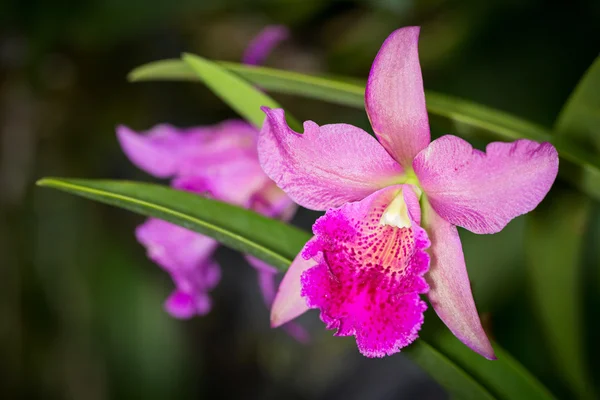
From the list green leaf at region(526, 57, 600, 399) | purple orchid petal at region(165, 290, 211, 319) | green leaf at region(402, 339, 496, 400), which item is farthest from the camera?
purple orchid petal at region(165, 290, 211, 319)

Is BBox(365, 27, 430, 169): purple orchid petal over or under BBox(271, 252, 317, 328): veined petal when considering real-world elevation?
over

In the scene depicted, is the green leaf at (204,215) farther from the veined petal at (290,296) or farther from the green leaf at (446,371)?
the green leaf at (446,371)

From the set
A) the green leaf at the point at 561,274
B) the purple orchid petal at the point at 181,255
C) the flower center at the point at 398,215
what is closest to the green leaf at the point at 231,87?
the flower center at the point at 398,215

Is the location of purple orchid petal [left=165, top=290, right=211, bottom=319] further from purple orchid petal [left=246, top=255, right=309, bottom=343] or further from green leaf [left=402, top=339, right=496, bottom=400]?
green leaf [left=402, top=339, right=496, bottom=400]

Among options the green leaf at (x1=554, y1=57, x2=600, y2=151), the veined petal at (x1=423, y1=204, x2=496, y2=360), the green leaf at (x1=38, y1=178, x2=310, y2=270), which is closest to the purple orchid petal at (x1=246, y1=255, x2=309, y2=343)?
the green leaf at (x1=38, y1=178, x2=310, y2=270)

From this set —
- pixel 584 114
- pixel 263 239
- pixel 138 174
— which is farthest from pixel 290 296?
pixel 138 174

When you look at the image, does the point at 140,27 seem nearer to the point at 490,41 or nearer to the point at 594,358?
the point at 490,41

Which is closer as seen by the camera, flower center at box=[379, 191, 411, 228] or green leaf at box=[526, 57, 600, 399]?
flower center at box=[379, 191, 411, 228]
